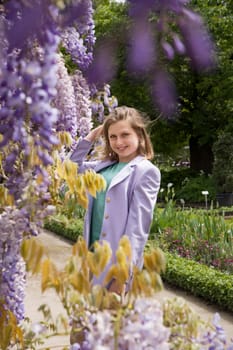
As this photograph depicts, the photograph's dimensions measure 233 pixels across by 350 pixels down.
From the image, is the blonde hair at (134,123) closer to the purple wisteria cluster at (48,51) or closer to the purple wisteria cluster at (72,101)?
the purple wisteria cluster at (72,101)

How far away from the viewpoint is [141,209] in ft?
7.05

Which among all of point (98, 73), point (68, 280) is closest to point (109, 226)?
point (68, 280)

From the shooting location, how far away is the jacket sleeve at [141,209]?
2.11 metres

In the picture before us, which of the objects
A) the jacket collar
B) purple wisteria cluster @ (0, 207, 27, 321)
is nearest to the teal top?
the jacket collar

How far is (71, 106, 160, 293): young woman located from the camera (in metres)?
2.14

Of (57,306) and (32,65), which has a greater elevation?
(32,65)

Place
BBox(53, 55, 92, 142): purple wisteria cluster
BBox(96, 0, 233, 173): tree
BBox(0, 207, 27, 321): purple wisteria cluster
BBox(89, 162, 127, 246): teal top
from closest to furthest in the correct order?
BBox(0, 207, 27, 321): purple wisteria cluster → BBox(53, 55, 92, 142): purple wisteria cluster → BBox(89, 162, 127, 246): teal top → BBox(96, 0, 233, 173): tree

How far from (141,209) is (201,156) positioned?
17.7 meters

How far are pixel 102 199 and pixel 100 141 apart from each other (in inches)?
14.8

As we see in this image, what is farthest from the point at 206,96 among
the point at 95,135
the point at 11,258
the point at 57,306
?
the point at 11,258

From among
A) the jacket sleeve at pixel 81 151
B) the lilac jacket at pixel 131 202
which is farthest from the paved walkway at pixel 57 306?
the lilac jacket at pixel 131 202

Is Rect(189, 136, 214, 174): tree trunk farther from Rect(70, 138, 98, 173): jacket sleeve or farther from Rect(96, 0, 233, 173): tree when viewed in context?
Rect(70, 138, 98, 173): jacket sleeve

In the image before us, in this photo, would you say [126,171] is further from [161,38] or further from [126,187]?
[161,38]

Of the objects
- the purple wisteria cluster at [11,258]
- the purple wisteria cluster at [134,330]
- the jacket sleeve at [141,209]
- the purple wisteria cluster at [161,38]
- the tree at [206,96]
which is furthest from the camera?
the tree at [206,96]
